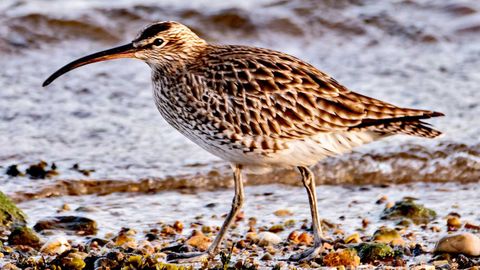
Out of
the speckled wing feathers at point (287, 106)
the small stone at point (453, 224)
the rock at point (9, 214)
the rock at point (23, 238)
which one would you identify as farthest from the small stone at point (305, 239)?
the rock at point (9, 214)

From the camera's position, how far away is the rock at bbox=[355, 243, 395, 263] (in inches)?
341

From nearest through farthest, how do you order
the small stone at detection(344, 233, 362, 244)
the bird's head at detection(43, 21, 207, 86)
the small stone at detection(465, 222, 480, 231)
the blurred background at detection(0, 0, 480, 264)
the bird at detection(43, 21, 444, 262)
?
the bird at detection(43, 21, 444, 262)
the small stone at detection(344, 233, 362, 244)
the bird's head at detection(43, 21, 207, 86)
the small stone at detection(465, 222, 480, 231)
the blurred background at detection(0, 0, 480, 264)

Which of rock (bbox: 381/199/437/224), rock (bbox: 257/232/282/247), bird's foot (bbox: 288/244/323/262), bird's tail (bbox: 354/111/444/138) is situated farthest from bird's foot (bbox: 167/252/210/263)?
rock (bbox: 381/199/437/224)

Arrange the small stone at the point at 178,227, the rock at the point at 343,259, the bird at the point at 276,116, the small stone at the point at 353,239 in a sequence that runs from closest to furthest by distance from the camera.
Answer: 1. the rock at the point at 343,259
2. the bird at the point at 276,116
3. the small stone at the point at 353,239
4. the small stone at the point at 178,227

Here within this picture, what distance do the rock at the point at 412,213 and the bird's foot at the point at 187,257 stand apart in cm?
207

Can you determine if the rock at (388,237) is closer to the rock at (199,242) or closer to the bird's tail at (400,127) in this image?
the bird's tail at (400,127)

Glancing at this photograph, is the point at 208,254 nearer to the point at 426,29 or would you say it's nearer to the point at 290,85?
the point at 290,85

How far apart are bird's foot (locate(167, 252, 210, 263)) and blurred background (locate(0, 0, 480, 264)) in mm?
1074

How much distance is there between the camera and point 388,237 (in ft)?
30.1

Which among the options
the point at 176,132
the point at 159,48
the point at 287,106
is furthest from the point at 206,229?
the point at 176,132

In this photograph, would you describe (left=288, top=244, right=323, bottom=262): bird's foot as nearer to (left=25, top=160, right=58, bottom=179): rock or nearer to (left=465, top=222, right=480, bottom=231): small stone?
(left=465, top=222, right=480, bottom=231): small stone

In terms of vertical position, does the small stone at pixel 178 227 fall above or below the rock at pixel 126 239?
above

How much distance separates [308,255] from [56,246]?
6.86 ft

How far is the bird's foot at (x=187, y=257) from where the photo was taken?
876cm
